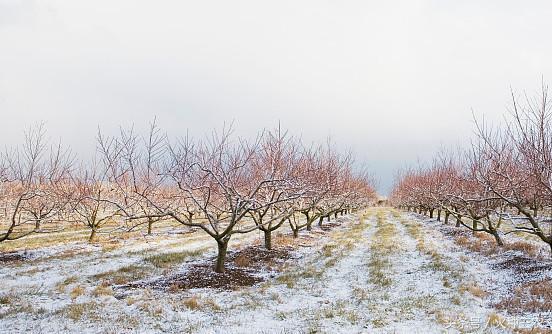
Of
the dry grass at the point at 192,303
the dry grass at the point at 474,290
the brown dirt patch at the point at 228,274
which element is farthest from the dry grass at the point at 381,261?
the dry grass at the point at 192,303

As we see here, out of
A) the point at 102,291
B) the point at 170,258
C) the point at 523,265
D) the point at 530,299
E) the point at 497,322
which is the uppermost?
the point at 523,265

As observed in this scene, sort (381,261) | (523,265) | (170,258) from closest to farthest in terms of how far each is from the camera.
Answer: (523,265) < (381,261) < (170,258)

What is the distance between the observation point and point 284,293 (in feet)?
33.4

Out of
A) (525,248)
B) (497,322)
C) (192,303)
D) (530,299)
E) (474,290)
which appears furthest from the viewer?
(525,248)

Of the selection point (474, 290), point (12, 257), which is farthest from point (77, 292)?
point (474, 290)

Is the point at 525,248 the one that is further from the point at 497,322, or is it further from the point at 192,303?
the point at 192,303

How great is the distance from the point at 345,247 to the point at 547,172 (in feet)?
32.3

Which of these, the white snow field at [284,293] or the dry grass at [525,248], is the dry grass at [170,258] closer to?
the white snow field at [284,293]

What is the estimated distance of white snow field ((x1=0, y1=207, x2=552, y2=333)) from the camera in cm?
748

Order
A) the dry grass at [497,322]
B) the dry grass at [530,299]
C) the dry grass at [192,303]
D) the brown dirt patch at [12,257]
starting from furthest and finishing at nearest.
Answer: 1. the brown dirt patch at [12,257]
2. the dry grass at [192,303]
3. the dry grass at [530,299]
4. the dry grass at [497,322]

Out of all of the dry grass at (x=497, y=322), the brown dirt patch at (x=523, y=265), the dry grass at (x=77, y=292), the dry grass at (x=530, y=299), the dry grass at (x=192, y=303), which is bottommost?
the dry grass at (x=77, y=292)

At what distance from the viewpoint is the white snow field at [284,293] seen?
7.48m

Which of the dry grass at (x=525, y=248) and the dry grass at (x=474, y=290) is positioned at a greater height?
the dry grass at (x=525, y=248)

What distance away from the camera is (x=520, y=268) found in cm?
1156
